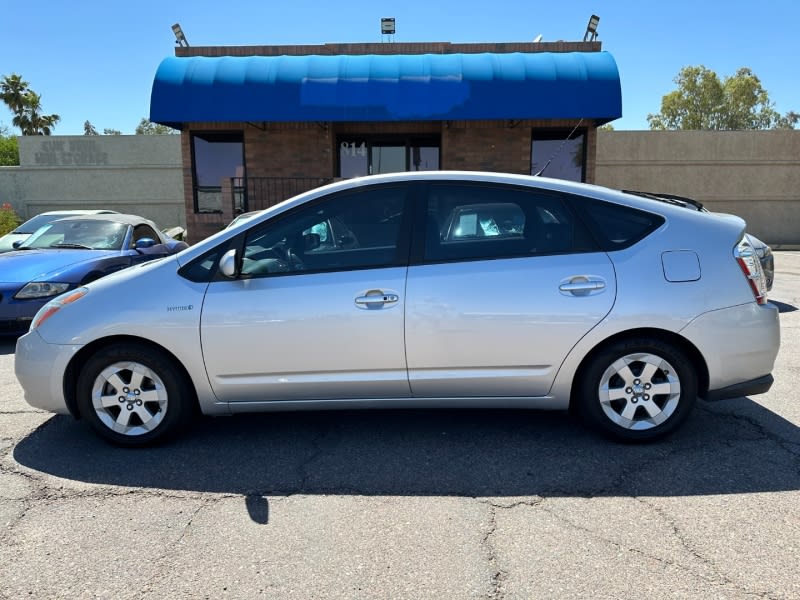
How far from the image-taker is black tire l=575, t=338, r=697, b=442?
3.62 m

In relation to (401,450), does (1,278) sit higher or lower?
higher

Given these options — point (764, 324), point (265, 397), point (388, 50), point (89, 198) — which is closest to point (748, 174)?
point (388, 50)

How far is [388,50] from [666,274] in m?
11.9

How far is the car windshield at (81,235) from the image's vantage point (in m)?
7.89

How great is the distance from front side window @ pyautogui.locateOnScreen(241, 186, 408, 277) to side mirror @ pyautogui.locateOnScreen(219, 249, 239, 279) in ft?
0.30

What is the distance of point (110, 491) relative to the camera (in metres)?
3.29

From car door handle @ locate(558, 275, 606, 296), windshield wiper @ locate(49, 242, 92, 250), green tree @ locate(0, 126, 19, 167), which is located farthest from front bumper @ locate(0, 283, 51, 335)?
green tree @ locate(0, 126, 19, 167)

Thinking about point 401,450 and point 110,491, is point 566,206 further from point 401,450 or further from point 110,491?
point 110,491

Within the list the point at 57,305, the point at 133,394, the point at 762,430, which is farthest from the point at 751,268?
the point at 57,305

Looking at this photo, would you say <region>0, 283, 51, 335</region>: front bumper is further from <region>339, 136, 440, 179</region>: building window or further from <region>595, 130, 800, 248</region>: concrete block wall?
<region>595, 130, 800, 248</region>: concrete block wall

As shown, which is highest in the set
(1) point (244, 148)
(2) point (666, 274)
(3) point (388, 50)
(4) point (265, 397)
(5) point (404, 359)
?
(3) point (388, 50)

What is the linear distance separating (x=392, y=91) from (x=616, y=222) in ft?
29.5

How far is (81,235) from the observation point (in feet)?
26.6

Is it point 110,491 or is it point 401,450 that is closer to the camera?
point 110,491
